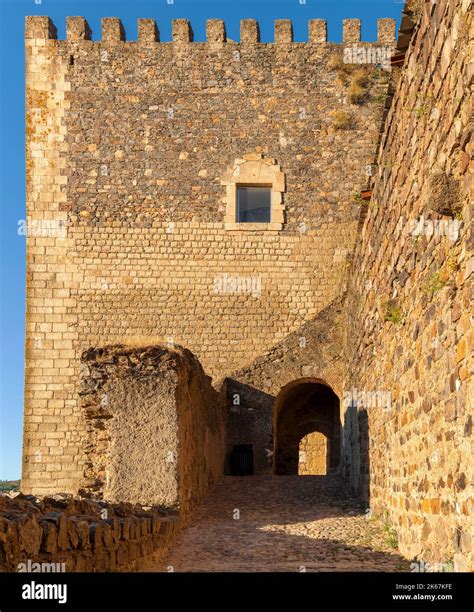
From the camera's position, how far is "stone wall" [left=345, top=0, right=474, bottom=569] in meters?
3.92

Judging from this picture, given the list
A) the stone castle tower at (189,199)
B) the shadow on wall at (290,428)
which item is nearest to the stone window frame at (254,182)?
the stone castle tower at (189,199)

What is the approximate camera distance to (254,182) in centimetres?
1444

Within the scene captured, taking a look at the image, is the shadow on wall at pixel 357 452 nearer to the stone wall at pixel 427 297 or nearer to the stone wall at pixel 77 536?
the stone wall at pixel 427 297

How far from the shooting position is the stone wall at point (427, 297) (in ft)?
12.9

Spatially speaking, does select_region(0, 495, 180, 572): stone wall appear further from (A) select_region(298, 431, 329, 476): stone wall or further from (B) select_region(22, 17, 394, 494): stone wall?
(A) select_region(298, 431, 329, 476): stone wall

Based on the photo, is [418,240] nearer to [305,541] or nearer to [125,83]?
[305,541]

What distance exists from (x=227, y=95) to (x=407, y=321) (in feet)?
33.4

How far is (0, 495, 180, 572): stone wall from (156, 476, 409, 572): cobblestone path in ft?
1.20

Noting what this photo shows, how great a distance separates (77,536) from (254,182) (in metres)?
10.9

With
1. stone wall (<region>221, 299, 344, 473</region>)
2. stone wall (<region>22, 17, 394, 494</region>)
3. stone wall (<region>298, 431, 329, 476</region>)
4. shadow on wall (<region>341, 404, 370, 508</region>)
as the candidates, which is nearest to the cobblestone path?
shadow on wall (<region>341, 404, 370, 508</region>)

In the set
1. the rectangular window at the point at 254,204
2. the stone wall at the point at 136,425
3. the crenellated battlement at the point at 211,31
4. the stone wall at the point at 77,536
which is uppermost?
the crenellated battlement at the point at 211,31

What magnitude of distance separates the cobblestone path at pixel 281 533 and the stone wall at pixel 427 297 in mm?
382

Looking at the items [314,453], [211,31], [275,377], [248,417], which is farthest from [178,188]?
[314,453]

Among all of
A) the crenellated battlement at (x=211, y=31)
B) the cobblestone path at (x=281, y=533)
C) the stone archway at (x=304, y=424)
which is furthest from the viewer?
the stone archway at (x=304, y=424)
